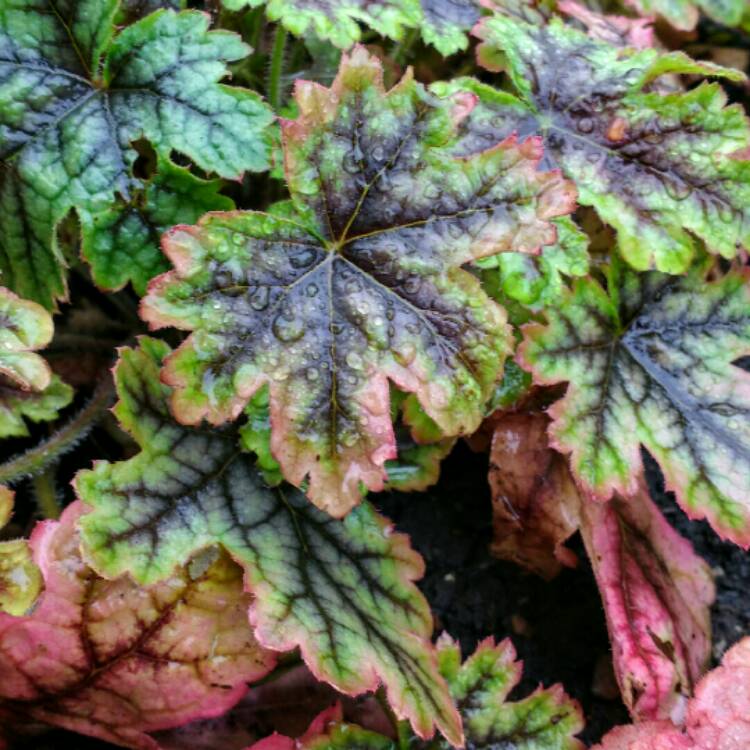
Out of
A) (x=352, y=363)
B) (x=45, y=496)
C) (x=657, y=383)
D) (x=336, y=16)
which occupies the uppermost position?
(x=336, y=16)

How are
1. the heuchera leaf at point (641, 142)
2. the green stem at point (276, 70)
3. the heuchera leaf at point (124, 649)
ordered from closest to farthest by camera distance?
the heuchera leaf at point (124, 649)
the heuchera leaf at point (641, 142)
the green stem at point (276, 70)

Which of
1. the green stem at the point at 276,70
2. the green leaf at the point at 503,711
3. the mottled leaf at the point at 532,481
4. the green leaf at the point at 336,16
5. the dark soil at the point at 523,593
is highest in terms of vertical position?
the green leaf at the point at 336,16

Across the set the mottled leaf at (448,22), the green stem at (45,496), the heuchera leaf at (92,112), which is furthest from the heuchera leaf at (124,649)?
the mottled leaf at (448,22)

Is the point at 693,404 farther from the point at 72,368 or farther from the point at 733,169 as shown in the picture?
the point at 72,368

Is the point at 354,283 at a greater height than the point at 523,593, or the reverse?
the point at 354,283

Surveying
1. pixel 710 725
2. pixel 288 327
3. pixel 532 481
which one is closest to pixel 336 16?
pixel 288 327

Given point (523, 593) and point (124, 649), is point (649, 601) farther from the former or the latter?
point (124, 649)

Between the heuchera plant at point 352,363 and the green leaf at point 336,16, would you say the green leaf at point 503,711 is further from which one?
the green leaf at point 336,16
